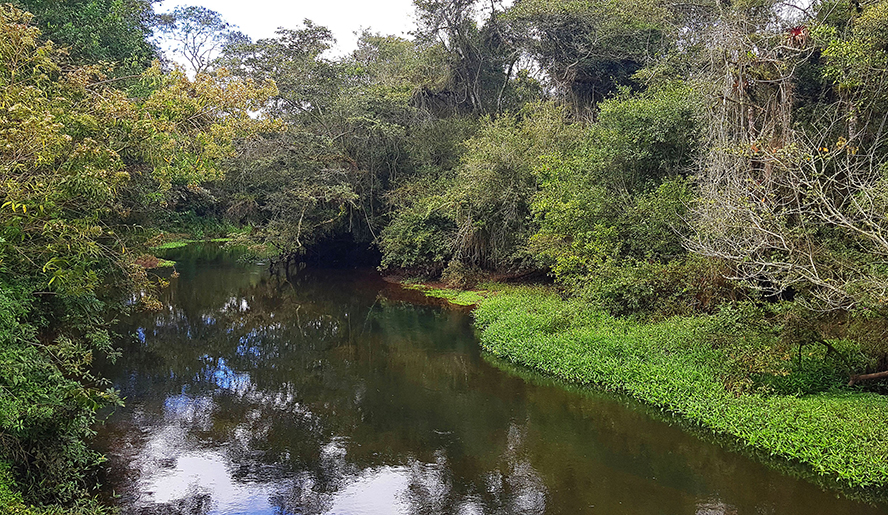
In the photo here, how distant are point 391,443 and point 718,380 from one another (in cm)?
587

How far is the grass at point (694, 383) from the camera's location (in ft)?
27.7

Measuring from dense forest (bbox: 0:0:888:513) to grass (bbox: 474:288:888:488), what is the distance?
324 mm

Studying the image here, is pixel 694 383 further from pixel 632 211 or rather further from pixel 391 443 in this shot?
pixel 632 211

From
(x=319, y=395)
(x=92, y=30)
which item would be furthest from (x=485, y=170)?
(x=92, y=30)

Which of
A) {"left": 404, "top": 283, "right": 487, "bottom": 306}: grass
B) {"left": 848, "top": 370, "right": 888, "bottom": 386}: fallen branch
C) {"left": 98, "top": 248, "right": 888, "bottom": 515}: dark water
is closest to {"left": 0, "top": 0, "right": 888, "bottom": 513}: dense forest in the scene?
{"left": 848, "top": 370, "right": 888, "bottom": 386}: fallen branch

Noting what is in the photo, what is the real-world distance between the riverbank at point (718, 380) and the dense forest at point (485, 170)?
0.16 metres

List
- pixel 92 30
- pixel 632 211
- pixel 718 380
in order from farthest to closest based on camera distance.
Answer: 1. pixel 92 30
2. pixel 632 211
3. pixel 718 380

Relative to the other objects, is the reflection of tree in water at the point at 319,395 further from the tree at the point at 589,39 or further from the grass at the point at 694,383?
the tree at the point at 589,39

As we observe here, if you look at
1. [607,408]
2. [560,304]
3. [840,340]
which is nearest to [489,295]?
[560,304]

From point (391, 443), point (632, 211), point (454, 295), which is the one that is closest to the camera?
point (391, 443)

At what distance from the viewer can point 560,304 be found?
16484 mm

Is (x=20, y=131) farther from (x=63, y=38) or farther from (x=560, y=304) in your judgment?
(x=560, y=304)

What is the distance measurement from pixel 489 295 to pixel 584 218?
18.0 feet

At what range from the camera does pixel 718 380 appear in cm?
1073
